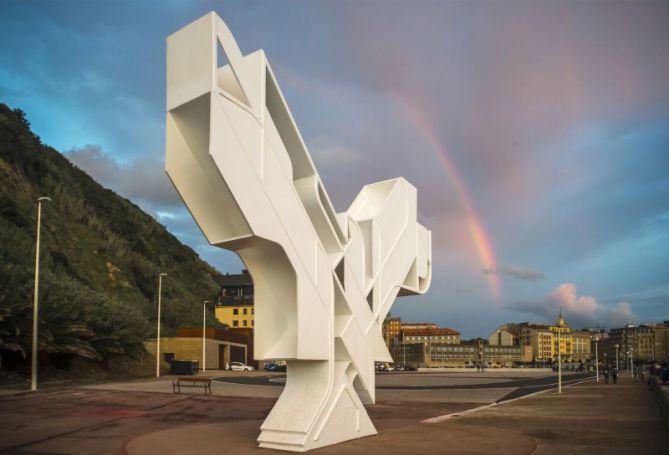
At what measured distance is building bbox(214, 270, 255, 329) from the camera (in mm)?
122000

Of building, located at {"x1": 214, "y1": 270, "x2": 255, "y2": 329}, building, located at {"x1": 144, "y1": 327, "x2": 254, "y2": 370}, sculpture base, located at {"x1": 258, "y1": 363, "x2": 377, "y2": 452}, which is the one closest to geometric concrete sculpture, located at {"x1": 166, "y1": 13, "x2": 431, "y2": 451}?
sculpture base, located at {"x1": 258, "y1": 363, "x2": 377, "y2": 452}

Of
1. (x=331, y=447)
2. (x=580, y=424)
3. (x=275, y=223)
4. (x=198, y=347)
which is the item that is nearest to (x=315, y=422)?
(x=331, y=447)

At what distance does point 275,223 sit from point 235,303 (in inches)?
4534

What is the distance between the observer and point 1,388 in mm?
29688

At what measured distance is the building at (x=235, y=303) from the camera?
122000 mm

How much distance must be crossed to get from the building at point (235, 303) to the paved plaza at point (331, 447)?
9511 centimetres

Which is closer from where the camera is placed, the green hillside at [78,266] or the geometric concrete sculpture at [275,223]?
the geometric concrete sculpture at [275,223]

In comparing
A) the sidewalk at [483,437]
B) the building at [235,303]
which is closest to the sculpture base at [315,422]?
the sidewalk at [483,437]

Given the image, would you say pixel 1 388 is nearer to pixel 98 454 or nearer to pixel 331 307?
pixel 98 454

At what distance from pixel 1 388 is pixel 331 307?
22.5 m

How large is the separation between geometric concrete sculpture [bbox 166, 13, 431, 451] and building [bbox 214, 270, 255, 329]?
106 meters

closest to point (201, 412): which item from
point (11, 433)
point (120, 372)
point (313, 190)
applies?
point (11, 433)

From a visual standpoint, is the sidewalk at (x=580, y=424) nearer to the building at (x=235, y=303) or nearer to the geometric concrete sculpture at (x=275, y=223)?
the geometric concrete sculpture at (x=275, y=223)

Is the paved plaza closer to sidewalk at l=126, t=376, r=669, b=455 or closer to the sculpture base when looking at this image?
sidewalk at l=126, t=376, r=669, b=455
